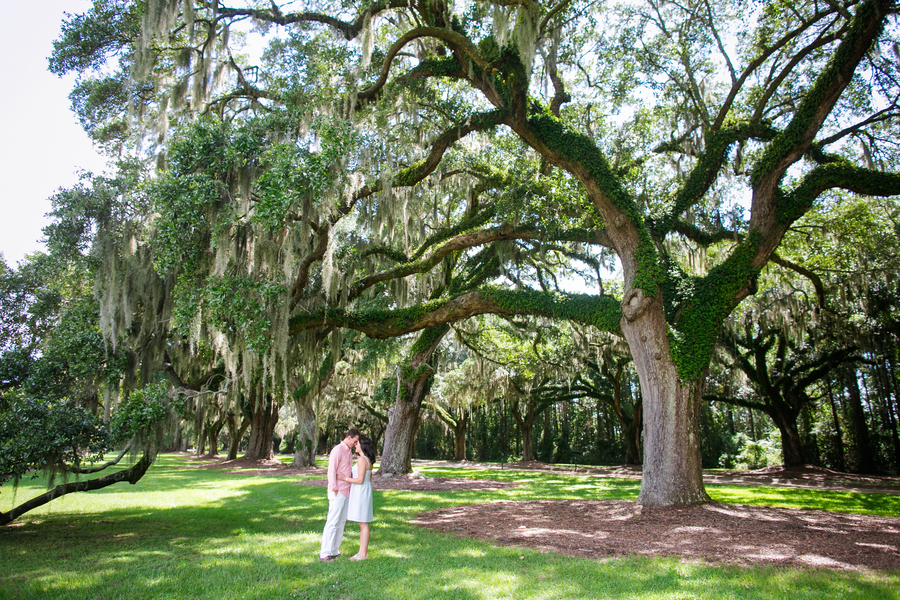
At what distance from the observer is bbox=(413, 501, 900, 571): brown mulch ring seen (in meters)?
4.65

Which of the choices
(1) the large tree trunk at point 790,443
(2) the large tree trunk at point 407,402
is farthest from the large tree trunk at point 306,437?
(1) the large tree trunk at point 790,443

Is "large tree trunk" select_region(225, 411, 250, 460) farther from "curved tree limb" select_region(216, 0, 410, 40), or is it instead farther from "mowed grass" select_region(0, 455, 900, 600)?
"curved tree limb" select_region(216, 0, 410, 40)

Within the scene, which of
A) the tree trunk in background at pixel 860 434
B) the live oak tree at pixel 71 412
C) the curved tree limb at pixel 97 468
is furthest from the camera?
the tree trunk in background at pixel 860 434

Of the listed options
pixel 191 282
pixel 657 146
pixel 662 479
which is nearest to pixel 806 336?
pixel 657 146

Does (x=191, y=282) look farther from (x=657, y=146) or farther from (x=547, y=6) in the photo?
(x=657, y=146)

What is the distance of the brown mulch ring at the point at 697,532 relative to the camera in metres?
4.65

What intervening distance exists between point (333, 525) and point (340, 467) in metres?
0.52

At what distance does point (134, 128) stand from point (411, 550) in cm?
737

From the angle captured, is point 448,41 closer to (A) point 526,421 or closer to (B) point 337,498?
(B) point 337,498

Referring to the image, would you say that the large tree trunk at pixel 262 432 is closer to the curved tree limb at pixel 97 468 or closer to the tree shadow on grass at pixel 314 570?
the tree shadow on grass at pixel 314 570

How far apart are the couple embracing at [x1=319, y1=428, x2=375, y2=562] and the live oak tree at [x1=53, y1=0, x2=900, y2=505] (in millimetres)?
2422

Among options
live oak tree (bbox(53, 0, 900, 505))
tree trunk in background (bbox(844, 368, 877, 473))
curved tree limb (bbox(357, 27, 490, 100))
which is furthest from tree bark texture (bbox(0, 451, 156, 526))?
tree trunk in background (bbox(844, 368, 877, 473))

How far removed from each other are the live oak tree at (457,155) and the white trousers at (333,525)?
2657 millimetres

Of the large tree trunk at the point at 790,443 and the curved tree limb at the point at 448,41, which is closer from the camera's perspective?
the curved tree limb at the point at 448,41
